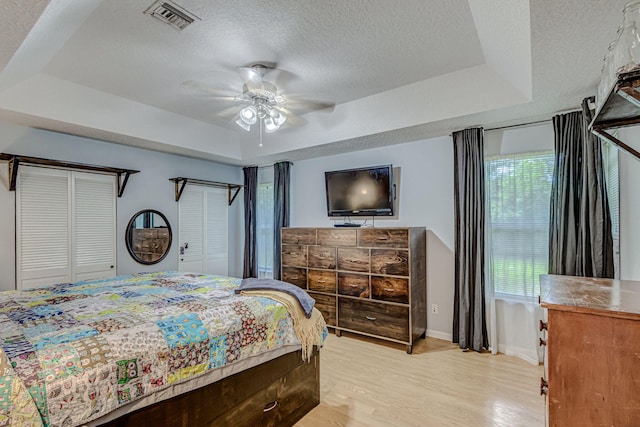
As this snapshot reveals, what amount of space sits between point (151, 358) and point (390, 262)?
2471 mm

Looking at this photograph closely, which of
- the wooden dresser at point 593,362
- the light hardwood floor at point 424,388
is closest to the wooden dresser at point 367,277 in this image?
the light hardwood floor at point 424,388

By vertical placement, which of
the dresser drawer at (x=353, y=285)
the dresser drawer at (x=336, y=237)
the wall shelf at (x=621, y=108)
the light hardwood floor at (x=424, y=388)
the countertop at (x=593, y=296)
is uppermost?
the wall shelf at (x=621, y=108)

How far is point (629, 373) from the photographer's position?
1.16 m

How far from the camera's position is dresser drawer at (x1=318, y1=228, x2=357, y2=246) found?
363 cm

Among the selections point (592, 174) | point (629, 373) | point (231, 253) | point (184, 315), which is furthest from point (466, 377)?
point (231, 253)

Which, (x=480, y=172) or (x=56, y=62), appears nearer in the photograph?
(x=56, y=62)

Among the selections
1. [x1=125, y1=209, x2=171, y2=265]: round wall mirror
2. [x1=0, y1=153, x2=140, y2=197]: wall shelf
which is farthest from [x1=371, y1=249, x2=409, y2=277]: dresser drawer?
[x1=0, y1=153, x2=140, y2=197]: wall shelf

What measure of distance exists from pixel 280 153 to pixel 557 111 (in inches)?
118

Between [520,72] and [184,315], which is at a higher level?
[520,72]

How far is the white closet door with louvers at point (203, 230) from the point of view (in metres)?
4.43

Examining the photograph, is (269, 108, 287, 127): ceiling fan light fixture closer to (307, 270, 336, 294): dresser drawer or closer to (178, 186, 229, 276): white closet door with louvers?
(307, 270, 336, 294): dresser drawer

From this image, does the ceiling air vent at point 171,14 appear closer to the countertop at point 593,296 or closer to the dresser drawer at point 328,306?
the countertop at point 593,296

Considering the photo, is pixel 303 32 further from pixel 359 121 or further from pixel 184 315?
pixel 184 315

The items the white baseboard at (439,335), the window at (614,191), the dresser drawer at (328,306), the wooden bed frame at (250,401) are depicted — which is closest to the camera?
the wooden bed frame at (250,401)
